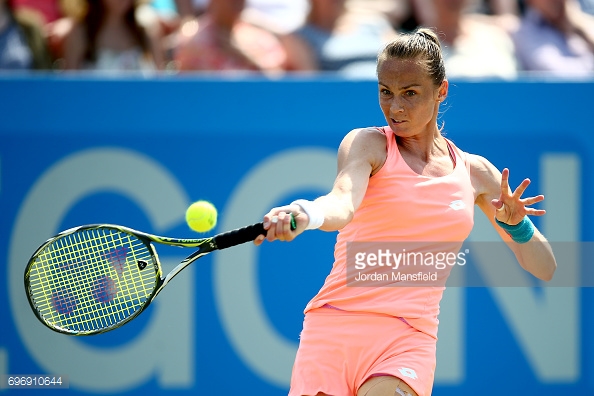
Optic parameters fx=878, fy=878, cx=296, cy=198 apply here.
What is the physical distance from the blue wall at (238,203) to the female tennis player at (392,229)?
1.82 m

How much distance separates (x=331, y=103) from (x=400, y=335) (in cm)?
219

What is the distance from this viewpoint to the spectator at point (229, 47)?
5656mm

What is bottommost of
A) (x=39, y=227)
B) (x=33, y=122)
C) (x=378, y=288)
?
(x=378, y=288)

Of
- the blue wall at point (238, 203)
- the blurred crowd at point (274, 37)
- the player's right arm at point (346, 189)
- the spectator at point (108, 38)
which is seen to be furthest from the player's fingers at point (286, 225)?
the spectator at point (108, 38)

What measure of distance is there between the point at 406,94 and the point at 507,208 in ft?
2.03

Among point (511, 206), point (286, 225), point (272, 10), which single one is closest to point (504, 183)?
point (511, 206)

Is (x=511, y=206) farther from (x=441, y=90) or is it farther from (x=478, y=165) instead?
(x=441, y=90)

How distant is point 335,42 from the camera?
227 inches

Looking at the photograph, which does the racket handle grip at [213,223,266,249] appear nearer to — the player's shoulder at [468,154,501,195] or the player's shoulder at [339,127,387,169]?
the player's shoulder at [339,127,387,169]

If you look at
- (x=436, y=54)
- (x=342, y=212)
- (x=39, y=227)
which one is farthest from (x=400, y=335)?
(x=39, y=227)

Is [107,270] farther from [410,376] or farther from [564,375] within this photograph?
[564,375]

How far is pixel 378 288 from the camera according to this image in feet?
10.2

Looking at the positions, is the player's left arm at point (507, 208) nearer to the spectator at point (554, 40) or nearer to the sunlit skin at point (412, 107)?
the sunlit skin at point (412, 107)

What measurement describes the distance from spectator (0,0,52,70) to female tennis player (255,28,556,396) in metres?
3.16
